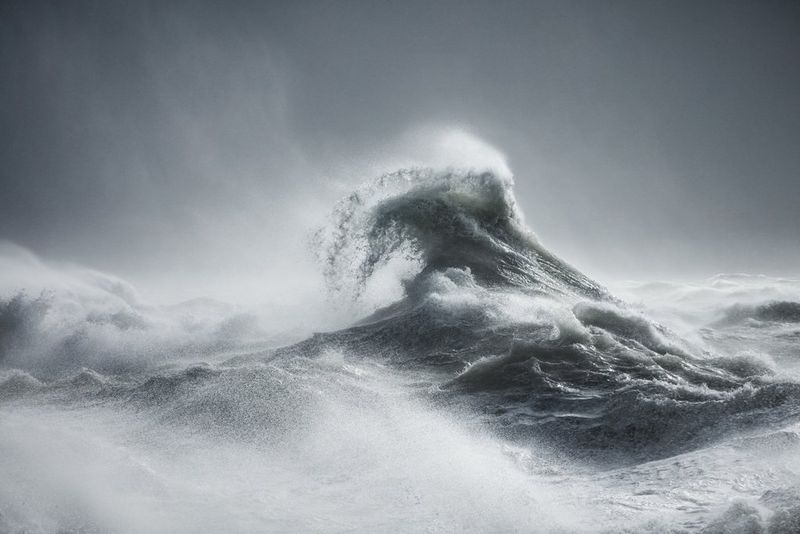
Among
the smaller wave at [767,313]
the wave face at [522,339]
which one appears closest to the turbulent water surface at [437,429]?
the wave face at [522,339]

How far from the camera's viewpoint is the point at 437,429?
6.45m

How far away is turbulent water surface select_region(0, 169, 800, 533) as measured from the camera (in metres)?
4.14

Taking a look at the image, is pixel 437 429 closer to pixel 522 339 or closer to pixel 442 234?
pixel 522 339

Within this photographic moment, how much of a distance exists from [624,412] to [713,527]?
3.02 metres

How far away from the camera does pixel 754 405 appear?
6234mm

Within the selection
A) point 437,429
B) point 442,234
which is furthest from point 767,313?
point 437,429

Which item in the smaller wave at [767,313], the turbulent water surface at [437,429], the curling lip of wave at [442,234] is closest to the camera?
the turbulent water surface at [437,429]

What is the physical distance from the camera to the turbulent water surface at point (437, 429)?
4141 mm

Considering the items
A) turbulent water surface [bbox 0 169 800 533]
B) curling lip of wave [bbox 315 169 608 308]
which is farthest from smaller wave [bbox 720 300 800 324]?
curling lip of wave [bbox 315 169 608 308]

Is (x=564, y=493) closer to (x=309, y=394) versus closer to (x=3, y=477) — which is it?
(x=309, y=394)

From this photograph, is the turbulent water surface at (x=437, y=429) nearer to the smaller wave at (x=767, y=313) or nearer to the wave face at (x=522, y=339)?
the wave face at (x=522, y=339)

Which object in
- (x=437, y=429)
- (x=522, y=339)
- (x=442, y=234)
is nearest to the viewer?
(x=437, y=429)

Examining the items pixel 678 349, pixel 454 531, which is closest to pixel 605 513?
pixel 454 531

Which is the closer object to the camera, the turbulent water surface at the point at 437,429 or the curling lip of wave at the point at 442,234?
the turbulent water surface at the point at 437,429
